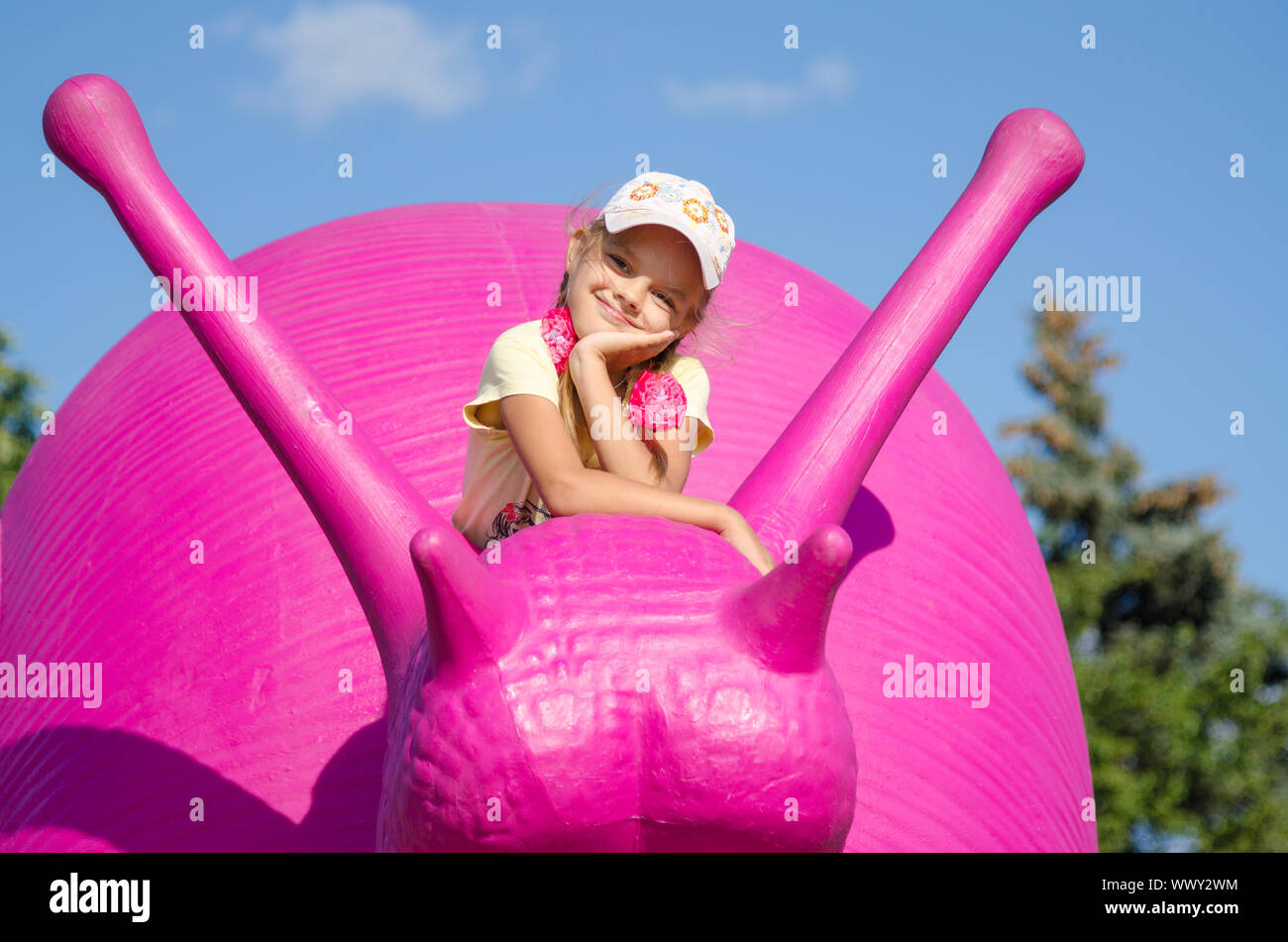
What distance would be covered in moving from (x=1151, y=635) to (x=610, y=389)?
15.7m

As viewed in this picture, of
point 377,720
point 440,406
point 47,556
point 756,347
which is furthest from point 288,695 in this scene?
point 756,347

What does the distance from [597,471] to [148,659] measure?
45.8 inches

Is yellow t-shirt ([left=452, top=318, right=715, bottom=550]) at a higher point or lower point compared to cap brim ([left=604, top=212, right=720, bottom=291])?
lower

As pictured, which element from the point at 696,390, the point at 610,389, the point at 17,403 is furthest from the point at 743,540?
the point at 17,403

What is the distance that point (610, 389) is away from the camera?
93.1 inches

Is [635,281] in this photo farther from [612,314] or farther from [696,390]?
[696,390]

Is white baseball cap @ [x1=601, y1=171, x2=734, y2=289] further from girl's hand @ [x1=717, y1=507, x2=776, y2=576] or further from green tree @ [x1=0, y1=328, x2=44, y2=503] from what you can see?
green tree @ [x1=0, y1=328, x2=44, y2=503]

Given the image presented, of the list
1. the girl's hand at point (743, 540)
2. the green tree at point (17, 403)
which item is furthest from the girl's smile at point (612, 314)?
the green tree at point (17, 403)

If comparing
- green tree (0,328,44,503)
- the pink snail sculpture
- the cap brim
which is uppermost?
green tree (0,328,44,503)

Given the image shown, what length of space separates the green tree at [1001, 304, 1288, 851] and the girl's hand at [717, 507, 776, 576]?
384 inches

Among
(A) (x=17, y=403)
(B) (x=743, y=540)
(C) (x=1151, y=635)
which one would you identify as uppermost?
(A) (x=17, y=403)

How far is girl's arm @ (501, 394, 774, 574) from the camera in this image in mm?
2199

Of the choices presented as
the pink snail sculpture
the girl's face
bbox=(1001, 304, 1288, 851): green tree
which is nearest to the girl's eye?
the girl's face

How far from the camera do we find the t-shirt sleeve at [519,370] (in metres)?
2.37
